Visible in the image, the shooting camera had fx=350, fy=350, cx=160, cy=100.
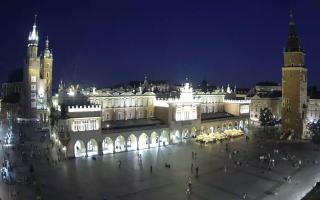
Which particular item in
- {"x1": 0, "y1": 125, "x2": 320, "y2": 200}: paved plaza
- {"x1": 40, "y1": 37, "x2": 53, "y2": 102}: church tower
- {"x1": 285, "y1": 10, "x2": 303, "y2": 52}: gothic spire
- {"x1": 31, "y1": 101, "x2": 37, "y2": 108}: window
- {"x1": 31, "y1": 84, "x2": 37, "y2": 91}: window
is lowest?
{"x1": 0, "y1": 125, "x2": 320, "y2": 200}: paved plaza

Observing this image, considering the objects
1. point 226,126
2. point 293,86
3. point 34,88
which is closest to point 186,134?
point 226,126

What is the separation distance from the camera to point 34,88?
57406 mm

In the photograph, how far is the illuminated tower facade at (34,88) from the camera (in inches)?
2240

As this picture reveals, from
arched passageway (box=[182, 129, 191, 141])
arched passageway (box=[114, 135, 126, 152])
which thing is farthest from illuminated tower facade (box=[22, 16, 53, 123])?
arched passageway (box=[182, 129, 191, 141])

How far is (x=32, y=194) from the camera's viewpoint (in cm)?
2670

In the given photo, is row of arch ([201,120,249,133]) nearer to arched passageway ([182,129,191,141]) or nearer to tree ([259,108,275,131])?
arched passageway ([182,129,191,141])

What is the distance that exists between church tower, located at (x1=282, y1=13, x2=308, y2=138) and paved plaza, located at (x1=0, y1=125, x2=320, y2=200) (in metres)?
13.5

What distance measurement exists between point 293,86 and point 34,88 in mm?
44534

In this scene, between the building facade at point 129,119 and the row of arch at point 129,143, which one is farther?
the row of arch at point 129,143

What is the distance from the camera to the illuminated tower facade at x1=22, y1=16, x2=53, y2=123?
56.9 meters

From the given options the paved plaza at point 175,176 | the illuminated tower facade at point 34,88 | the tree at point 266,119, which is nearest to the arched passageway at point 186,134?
the paved plaza at point 175,176

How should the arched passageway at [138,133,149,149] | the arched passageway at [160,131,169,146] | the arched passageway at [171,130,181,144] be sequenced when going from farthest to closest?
1. the arched passageway at [171,130,181,144]
2. the arched passageway at [160,131,169,146]
3. the arched passageway at [138,133,149,149]

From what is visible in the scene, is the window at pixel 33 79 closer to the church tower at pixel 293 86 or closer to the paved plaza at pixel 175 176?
the paved plaza at pixel 175 176

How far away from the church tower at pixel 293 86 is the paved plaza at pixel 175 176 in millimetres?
13535
